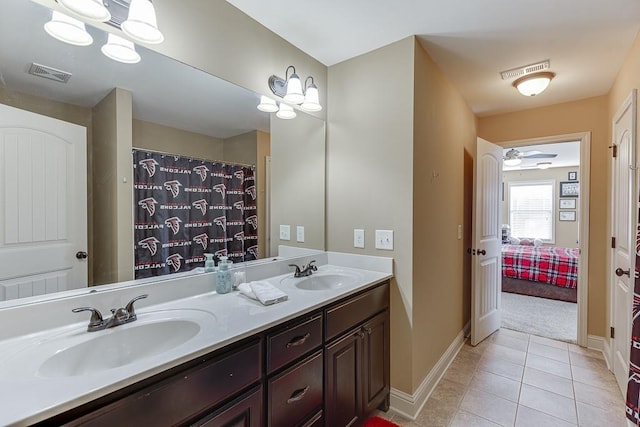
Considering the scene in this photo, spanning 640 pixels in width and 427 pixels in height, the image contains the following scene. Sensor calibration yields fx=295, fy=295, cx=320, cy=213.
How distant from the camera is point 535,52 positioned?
2.09 metres

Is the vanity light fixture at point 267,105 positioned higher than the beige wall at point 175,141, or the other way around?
the vanity light fixture at point 267,105

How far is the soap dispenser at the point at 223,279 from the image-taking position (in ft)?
4.98

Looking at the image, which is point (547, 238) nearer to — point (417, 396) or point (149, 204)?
point (417, 396)

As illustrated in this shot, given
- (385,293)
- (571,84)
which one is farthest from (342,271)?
(571,84)

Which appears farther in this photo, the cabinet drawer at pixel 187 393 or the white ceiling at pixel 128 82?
the white ceiling at pixel 128 82

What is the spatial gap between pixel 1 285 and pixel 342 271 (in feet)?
5.42

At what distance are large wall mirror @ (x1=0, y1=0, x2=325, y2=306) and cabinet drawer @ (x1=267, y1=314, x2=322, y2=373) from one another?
0.71 metres

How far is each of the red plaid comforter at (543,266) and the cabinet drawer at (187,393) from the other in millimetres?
4779

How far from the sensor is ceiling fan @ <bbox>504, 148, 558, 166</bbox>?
4.63 meters

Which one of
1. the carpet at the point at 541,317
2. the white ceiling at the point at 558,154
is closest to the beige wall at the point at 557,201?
the white ceiling at the point at 558,154

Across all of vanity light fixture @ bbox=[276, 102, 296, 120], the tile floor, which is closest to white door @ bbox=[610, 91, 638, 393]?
the tile floor

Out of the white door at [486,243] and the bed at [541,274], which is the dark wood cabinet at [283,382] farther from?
the bed at [541,274]

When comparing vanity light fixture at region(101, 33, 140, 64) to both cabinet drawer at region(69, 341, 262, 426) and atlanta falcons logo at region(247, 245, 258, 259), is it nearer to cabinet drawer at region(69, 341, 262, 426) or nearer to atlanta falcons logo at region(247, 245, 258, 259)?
atlanta falcons logo at region(247, 245, 258, 259)

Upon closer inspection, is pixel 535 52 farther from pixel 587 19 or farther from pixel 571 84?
pixel 571 84
